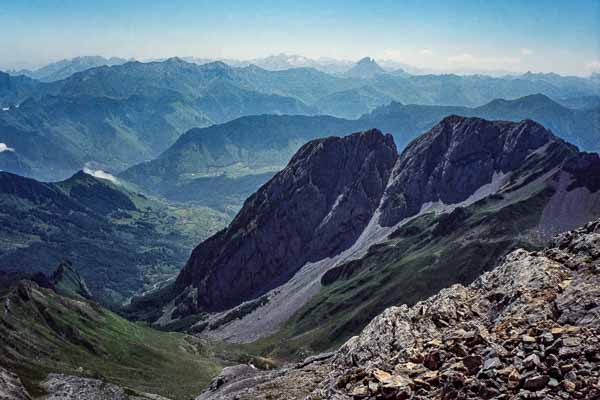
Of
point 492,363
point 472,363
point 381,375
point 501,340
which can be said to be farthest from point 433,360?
point 492,363

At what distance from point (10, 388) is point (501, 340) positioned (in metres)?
119

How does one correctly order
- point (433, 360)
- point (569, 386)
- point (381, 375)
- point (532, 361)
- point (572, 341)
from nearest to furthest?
1. point (569, 386)
2. point (532, 361)
3. point (572, 341)
4. point (381, 375)
5. point (433, 360)

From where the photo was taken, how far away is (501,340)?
3822 centimetres

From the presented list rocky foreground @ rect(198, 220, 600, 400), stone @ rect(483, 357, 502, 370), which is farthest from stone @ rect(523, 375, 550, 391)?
stone @ rect(483, 357, 502, 370)

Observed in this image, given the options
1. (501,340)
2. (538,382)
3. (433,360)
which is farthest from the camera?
(433,360)

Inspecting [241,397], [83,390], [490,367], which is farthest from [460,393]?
[83,390]

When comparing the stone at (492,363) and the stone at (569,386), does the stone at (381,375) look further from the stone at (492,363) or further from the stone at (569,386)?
the stone at (569,386)

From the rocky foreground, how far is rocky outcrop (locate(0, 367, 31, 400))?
8902 centimetres

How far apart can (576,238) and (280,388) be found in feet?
160

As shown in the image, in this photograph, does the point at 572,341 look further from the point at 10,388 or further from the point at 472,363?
the point at 10,388

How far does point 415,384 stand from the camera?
3709 centimetres

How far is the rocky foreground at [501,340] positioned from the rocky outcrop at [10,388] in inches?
3505

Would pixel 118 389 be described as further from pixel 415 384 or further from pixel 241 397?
pixel 415 384

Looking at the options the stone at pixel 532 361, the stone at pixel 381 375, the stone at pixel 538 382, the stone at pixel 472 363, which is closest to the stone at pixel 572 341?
the stone at pixel 532 361
